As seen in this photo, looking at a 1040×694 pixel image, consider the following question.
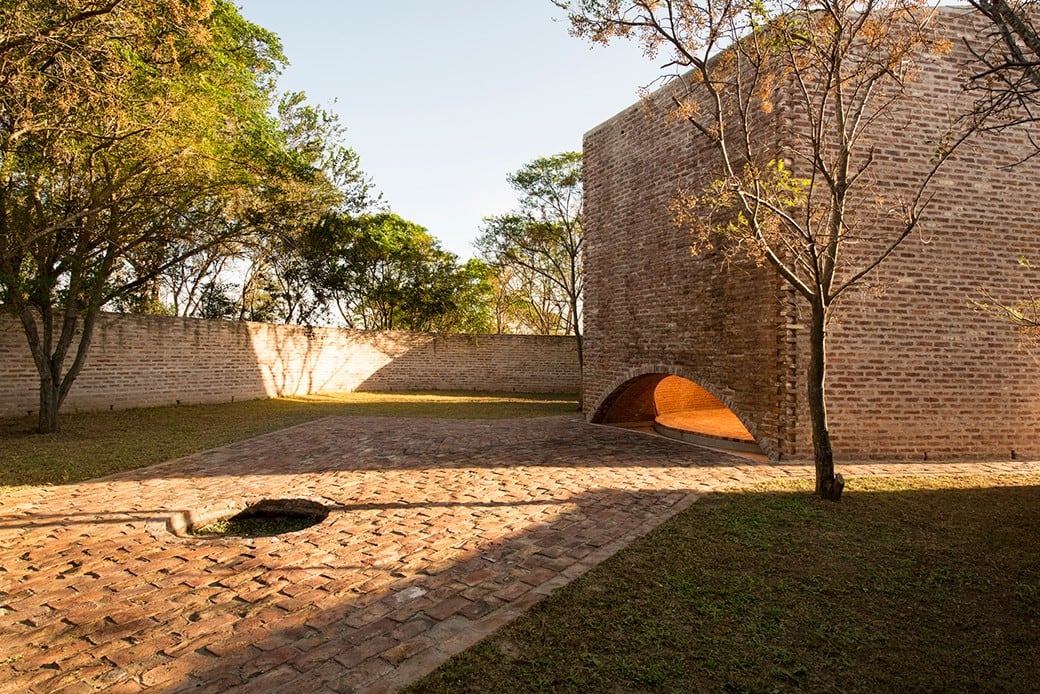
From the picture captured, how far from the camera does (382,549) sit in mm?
4023

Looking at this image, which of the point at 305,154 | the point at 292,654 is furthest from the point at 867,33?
the point at 305,154

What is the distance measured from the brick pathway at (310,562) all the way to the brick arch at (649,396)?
1680mm

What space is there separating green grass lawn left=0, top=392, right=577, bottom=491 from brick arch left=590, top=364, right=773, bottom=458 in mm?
2738

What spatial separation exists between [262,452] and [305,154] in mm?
13720

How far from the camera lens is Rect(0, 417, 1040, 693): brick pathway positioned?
261 cm

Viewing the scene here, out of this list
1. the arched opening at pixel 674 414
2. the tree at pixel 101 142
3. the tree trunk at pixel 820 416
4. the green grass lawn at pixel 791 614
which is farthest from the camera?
the arched opening at pixel 674 414

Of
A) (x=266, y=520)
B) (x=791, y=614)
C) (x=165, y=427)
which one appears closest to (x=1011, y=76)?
(x=791, y=614)

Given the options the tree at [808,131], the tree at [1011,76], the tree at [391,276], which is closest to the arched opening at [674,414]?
the tree at [808,131]

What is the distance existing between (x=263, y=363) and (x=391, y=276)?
8.00 meters

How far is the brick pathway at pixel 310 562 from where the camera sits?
103 inches

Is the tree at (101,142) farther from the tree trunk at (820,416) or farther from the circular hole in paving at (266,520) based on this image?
the tree trunk at (820,416)

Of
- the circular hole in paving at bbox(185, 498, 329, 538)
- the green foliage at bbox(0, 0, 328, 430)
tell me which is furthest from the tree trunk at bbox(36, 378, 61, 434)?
the circular hole in paving at bbox(185, 498, 329, 538)

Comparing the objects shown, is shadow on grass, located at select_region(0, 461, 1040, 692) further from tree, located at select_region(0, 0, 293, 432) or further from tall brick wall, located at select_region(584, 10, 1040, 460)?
tree, located at select_region(0, 0, 293, 432)

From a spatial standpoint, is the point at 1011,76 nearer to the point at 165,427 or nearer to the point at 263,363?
the point at 165,427
